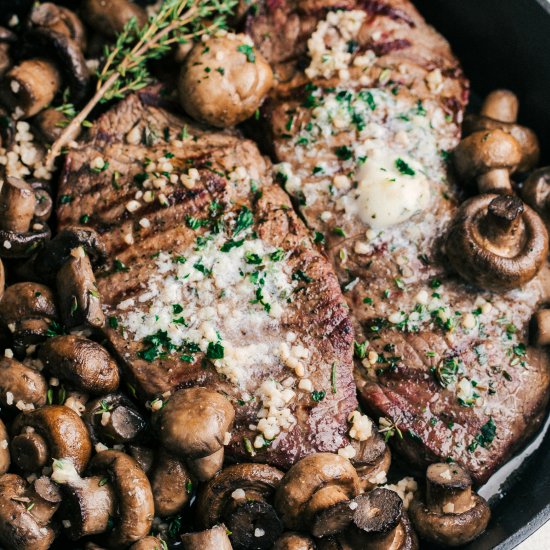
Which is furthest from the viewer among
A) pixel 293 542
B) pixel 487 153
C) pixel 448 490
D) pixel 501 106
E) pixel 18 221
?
pixel 501 106

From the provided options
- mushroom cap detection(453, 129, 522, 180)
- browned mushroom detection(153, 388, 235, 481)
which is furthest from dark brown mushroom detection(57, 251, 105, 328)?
mushroom cap detection(453, 129, 522, 180)

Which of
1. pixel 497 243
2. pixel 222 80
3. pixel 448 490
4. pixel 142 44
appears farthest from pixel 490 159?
pixel 142 44

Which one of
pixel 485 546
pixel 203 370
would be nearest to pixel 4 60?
pixel 203 370

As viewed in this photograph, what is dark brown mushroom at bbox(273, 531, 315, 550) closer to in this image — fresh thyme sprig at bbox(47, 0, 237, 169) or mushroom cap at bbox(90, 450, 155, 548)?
mushroom cap at bbox(90, 450, 155, 548)

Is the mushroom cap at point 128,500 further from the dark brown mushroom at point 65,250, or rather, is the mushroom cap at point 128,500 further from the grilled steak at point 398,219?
the grilled steak at point 398,219

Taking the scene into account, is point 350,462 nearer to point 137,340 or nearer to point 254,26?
point 137,340

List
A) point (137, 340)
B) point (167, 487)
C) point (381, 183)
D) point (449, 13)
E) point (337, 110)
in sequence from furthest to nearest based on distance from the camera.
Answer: point (449, 13)
point (337, 110)
point (381, 183)
point (137, 340)
point (167, 487)

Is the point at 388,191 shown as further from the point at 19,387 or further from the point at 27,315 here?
the point at 19,387
